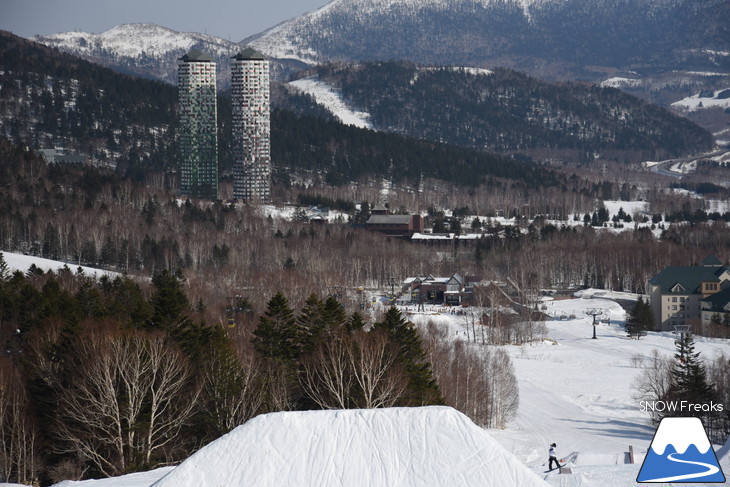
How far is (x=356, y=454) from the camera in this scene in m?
30.8

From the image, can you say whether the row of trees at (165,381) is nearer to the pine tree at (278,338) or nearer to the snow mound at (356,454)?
the pine tree at (278,338)

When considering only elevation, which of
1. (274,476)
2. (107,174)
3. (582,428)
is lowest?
(582,428)

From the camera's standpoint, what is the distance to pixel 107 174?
13975 cm

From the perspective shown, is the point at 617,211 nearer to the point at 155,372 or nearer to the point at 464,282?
the point at 464,282

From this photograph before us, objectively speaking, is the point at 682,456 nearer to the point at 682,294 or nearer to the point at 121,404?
the point at 121,404

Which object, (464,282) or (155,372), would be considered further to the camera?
(464,282)

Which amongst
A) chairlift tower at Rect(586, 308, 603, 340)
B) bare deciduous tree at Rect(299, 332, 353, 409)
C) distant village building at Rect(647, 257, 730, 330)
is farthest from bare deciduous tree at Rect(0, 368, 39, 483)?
distant village building at Rect(647, 257, 730, 330)

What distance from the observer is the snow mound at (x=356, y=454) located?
3019 cm

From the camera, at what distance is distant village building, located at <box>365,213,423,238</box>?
138750mm

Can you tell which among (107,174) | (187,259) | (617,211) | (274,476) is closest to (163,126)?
(107,174)

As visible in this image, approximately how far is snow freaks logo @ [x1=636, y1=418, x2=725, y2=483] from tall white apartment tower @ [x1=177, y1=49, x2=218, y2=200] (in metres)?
131

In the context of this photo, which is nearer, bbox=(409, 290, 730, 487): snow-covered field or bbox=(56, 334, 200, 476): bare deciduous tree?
bbox=(409, 290, 730, 487): snow-covered field

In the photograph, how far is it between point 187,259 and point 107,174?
37246 mm

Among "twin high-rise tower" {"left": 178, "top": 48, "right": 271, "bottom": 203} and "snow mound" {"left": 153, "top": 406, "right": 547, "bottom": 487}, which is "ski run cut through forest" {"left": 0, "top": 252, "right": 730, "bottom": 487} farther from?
"twin high-rise tower" {"left": 178, "top": 48, "right": 271, "bottom": 203}
